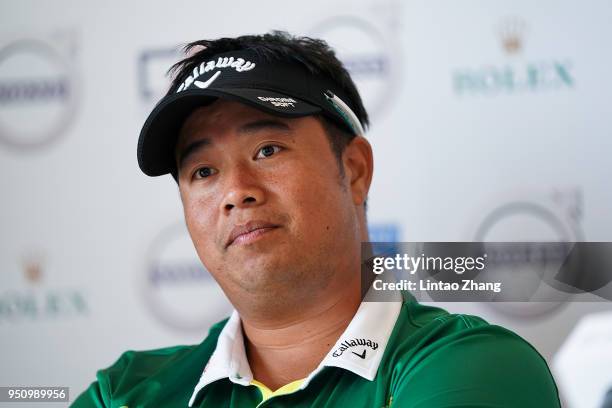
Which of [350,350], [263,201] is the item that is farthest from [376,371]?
[263,201]

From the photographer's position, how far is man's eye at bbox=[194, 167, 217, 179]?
4.22 feet

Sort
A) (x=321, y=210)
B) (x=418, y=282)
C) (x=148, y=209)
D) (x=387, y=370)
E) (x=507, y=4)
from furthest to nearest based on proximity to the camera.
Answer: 1. (x=148, y=209)
2. (x=507, y=4)
3. (x=418, y=282)
4. (x=321, y=210)
5. (x=387, y=370)

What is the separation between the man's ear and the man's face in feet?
0.20

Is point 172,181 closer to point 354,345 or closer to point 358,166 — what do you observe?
point 358,166

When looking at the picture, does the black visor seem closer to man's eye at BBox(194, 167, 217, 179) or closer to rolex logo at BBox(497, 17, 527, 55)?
man's eye at BBox(194, 167, 217, 179)

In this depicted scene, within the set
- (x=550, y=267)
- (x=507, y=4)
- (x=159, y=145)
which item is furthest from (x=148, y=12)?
(x=550, y=267)

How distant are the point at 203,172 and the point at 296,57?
9.8 inches

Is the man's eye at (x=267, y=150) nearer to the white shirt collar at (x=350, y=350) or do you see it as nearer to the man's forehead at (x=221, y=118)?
the man's forehead at (x=221, y=118)

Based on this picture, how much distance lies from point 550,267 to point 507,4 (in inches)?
22.1

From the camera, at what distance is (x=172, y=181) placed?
72.8 inches

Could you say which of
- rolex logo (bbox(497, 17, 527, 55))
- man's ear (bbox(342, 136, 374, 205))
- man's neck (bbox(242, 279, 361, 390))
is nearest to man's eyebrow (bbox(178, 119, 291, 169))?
man's ear (bbox(342, 136, 374, 205))

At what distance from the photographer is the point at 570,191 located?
1609 mm

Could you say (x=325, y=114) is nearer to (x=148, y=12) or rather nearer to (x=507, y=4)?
(x=507, y=4)

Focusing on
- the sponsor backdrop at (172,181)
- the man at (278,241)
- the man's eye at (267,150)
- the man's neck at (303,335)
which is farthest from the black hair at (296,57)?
the sponsor backdrop at (172,181)
